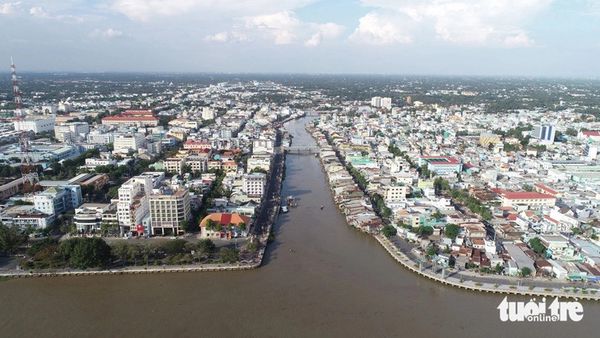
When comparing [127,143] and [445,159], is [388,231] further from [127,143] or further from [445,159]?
[127,143]

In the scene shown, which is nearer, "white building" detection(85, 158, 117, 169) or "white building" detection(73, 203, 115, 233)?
"white building" detection(73, 203, 115, 233)

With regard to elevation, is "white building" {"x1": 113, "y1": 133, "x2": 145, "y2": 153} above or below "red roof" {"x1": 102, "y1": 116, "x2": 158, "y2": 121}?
below

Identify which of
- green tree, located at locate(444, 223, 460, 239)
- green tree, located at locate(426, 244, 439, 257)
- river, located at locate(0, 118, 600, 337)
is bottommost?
river, located at locate(0, 118, 600, 337)

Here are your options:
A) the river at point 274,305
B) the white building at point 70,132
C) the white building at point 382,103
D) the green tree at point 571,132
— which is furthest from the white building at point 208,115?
the river at point 274,305

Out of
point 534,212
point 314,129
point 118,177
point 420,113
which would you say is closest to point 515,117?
point 420,113

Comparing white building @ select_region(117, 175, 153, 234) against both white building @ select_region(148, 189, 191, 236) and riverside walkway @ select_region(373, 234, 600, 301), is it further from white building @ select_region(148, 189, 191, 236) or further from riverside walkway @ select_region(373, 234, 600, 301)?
riverside walkway @ select_region(373, 234, 600, 301)

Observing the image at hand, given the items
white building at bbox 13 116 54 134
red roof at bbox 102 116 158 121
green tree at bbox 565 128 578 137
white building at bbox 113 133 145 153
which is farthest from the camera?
red roof at bbox 102 116 158 121

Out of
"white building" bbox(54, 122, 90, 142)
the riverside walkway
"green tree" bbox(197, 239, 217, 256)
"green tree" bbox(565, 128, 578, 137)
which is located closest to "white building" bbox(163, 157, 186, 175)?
"green tree" bbox(197, 239, 217, 256)
